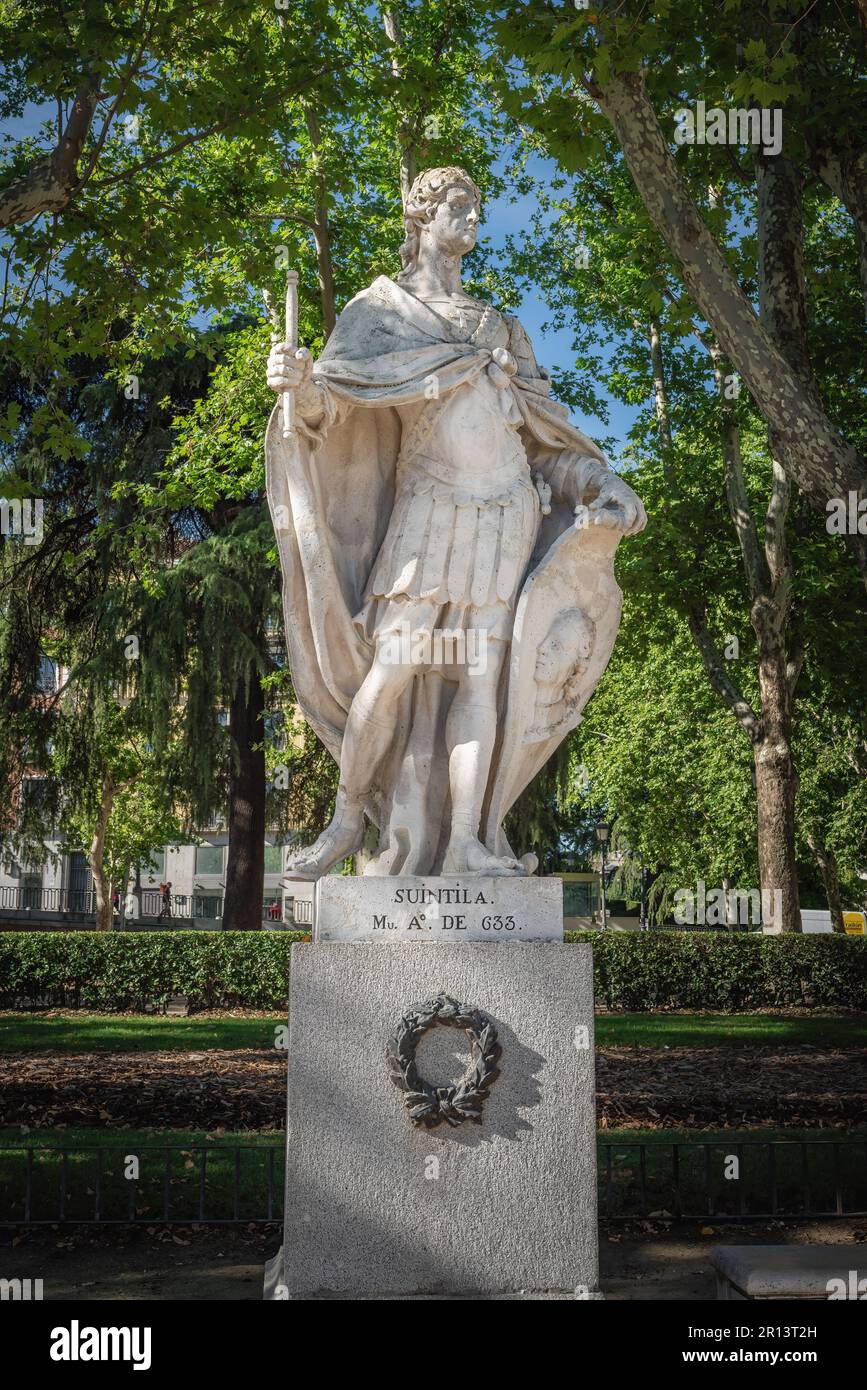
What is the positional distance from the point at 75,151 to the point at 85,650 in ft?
42.9

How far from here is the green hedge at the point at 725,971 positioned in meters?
17.5

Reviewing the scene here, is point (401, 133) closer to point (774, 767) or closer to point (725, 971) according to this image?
point (774, 767)

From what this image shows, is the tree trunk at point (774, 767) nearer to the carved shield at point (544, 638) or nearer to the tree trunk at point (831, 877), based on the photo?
the tree trunk at point (831, 877)

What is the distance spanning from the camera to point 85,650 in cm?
2078

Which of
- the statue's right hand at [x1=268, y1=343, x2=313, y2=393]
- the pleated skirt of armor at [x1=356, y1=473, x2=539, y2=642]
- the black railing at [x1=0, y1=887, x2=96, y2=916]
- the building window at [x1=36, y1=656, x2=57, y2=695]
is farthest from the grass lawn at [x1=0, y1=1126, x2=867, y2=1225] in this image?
the black railing at [x1=0, y1=887, x2=96, y2=916]

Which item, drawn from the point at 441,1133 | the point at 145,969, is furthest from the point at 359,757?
the point at 145,969

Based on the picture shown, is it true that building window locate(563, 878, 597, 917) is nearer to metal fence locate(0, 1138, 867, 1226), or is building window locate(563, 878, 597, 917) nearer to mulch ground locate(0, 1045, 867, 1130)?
mulch ground locate(0, 1045, 867, 1130)

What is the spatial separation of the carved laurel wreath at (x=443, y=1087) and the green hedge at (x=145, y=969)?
41.4 ft

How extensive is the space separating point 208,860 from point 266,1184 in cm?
4585

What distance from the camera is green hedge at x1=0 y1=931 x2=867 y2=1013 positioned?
17.4 m

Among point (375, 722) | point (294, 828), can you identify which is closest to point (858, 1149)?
point (375, 722)

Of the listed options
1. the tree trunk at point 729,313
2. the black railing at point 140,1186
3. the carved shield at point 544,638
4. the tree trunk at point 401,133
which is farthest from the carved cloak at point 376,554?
the tree trunk at point 401,133

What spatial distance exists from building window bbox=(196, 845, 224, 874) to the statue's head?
47.1 metres

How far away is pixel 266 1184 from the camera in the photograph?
7.21m
